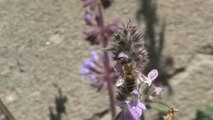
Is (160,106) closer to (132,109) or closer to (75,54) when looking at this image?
(132,109)

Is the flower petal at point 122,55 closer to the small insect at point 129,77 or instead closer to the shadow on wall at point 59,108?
the small insect at point 129,77

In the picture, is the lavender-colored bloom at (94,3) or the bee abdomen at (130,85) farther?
the lavender-colored bloom at (94,3)

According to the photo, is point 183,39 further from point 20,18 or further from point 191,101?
point 20,18

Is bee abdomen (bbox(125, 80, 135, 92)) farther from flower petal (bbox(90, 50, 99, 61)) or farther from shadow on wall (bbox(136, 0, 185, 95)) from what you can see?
shadow on wall (bbox(136, 0, 185, 95))

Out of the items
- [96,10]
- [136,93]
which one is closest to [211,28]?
[96,10]

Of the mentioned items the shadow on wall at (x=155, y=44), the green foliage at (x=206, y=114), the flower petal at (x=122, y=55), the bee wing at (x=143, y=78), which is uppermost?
the flower petal at (x=122, y=55)

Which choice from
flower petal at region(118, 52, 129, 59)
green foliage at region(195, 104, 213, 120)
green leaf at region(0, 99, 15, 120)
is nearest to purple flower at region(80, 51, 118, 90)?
green foliage at region(195, 104, 213, 120)

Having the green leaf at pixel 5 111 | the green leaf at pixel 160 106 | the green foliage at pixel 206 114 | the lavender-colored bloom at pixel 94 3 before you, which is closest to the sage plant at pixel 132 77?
the green leaf at pixel 160 106

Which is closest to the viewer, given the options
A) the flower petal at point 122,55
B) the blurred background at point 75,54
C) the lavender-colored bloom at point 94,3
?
the flower petal at point 122,55
